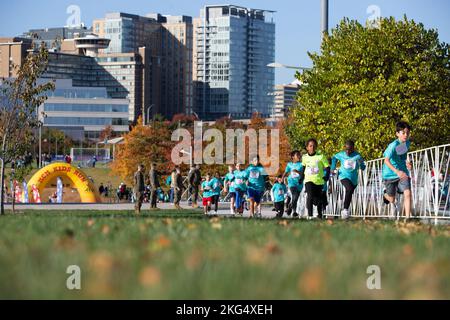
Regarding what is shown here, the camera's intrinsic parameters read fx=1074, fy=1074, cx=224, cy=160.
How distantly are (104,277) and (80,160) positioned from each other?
518ft

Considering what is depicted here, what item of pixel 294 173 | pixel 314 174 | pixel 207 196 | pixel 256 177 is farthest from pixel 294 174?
pixel 207 196

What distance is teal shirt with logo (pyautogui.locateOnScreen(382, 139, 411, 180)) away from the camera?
17250 millimetres

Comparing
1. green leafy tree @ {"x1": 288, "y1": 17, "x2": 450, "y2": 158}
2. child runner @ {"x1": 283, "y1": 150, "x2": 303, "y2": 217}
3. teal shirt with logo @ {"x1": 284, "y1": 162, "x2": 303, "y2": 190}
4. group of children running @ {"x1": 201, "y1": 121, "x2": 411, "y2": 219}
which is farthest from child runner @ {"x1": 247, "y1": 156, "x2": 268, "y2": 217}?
green leafy tree @ {"x1": 288, "y1": 17, "x2": 450, "y2": 158}

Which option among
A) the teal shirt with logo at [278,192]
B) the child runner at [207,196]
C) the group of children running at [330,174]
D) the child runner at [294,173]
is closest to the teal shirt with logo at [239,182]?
the group of children running at [330,174]

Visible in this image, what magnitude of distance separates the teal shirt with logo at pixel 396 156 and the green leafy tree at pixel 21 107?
1423 cm

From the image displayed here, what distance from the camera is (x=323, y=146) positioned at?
42312 mm

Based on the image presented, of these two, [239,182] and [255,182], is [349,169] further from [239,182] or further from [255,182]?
[239,182]

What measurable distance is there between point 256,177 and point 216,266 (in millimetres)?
19186

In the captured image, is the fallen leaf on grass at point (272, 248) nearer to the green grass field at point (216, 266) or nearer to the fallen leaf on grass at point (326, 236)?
the green grass field at point (216, 266)

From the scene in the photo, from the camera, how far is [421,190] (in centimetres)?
1989

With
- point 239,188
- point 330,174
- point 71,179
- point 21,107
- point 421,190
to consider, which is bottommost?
point 71,179
